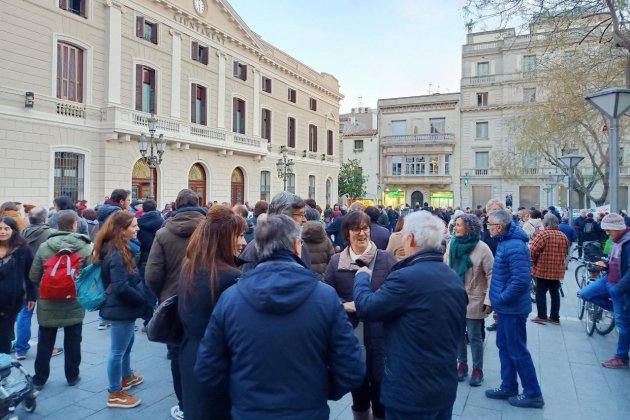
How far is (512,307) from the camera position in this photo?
13.4 ft

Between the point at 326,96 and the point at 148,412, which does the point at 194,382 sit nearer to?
the point at 148,412

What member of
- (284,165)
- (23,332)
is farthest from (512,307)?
(284,165)

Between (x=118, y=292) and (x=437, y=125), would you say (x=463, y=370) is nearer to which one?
(x=118, y=292)

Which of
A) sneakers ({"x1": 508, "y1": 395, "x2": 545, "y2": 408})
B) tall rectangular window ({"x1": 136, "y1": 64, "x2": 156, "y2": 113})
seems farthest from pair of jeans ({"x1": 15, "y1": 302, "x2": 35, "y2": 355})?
tall rectangular window ({"x1": 136, "y1": 64, "x2": 156, "y2": 113})

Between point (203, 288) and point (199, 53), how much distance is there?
21.8 meters

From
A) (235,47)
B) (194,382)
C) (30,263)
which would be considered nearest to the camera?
(194,382)

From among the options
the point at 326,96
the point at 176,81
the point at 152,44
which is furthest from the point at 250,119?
the point at 326,96

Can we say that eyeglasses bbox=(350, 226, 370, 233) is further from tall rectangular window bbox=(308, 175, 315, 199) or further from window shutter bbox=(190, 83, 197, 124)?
tall rectangular window bbox=(308, 175, 315, 199)

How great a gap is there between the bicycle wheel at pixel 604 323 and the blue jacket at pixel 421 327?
16.7 ft

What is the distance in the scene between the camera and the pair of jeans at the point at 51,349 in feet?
13.8

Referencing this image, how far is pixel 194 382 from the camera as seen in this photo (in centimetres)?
250

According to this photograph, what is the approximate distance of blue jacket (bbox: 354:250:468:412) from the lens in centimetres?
241

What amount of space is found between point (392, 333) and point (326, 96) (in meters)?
32.4

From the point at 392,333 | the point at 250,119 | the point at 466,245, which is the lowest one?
the point at 392,333
